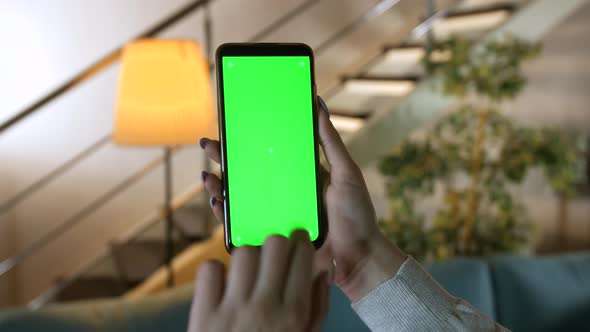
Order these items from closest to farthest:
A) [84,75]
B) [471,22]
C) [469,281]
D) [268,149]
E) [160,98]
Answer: [268,149]
[469,281]
[160,98]
[84,75]
[471,22]

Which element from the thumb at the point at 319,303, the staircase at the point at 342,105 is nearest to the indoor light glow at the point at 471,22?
the staircase at the point at 342,105

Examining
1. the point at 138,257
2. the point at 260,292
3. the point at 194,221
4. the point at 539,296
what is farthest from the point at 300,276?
the point at 138,257

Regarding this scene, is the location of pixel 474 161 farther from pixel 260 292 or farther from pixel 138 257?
pixel 260 292

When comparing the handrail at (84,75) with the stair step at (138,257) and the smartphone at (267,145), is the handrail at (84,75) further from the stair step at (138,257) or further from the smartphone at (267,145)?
the smartphone at (267,145)

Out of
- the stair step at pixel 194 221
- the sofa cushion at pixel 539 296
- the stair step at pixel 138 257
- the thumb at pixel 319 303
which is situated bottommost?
the stair step at pixel 138 257

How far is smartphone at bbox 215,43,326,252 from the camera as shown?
1.53 feet

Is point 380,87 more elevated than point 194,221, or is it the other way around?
point 380,87

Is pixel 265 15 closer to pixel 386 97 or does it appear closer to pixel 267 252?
pixel 386 97

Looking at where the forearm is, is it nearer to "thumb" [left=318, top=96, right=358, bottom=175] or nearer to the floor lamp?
"thumb" [left=318, top=96, right=358, bottom=175]

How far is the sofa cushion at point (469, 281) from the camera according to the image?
1317mm

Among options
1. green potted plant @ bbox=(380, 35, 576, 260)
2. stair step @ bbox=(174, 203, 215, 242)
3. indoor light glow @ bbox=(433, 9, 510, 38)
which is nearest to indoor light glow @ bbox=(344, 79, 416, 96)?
green potted plant @ bbox=(380, 35, 576, 260)

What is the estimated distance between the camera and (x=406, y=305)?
1.73 ft

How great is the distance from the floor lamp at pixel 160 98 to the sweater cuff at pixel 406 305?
104cm

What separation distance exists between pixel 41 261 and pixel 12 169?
0.54 meters
